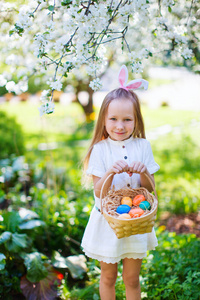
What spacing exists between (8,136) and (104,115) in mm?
3107

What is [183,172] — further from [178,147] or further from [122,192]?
[122,192]

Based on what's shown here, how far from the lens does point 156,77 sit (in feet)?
50.4

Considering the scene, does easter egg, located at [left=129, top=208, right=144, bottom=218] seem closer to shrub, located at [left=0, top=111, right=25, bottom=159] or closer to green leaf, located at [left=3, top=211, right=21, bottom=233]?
green leaf, located at [left=3, top=211, right=21, bottom=233]

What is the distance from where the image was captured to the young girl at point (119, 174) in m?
1.87

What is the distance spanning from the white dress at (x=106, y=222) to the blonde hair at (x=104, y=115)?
0.07 metres

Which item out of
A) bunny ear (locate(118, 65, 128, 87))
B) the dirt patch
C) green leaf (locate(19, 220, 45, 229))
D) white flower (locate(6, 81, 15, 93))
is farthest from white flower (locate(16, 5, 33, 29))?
the dirt patch

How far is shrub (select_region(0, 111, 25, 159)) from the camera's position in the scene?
4750 mm

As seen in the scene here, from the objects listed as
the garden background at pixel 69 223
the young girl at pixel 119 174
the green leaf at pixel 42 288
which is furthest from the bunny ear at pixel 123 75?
the green leaf at pixel 42 288

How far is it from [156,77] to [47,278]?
14093mm

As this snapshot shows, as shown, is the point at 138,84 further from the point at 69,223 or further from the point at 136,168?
the point at 69,223

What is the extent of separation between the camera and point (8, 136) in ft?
15.6

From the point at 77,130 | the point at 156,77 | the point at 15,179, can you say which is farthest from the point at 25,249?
the point at 156,77

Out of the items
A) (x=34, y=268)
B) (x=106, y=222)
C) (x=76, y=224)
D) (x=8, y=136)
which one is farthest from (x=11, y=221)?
(x=8, y=136)

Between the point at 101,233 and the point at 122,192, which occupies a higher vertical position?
the point at 122,192
